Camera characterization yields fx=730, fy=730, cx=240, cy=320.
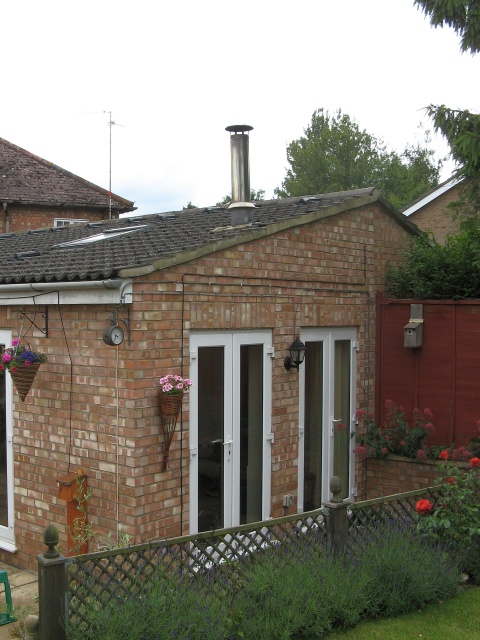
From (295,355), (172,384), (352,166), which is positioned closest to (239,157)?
(295,355)

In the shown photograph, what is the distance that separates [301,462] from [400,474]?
1.44 metres

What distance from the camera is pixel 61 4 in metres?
7.84

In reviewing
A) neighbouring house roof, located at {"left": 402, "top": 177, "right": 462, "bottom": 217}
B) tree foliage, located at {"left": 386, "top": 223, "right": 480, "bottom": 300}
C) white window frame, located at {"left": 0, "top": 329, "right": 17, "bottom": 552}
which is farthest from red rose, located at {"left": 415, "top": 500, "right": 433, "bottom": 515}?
neighbouring house roof, located at {"left": 402, "top": 177, "right": 462, "bottom": 217}

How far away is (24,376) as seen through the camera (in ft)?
23.2

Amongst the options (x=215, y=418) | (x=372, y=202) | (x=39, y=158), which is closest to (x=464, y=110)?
(x=372, y=202)

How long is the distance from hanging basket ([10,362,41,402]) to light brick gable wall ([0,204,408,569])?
25 centimetres

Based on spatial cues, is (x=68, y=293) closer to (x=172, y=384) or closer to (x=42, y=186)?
(x=172, y=384)

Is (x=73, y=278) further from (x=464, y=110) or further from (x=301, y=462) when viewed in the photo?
(x=464, y=110)

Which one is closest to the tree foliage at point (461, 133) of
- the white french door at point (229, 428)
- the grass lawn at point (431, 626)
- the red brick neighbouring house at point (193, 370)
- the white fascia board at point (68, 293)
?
the red brick neighbouring house at point (193, 370)

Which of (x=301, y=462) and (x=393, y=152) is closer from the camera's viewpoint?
(x=301, y=462)

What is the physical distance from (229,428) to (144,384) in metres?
1.37

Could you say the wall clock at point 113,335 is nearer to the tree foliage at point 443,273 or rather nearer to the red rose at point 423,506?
the red rose at point 423,506

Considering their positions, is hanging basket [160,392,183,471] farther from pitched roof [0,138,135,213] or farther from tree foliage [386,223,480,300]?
pitched roof [0,138,135,213]

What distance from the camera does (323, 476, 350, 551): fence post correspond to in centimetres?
635
